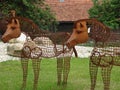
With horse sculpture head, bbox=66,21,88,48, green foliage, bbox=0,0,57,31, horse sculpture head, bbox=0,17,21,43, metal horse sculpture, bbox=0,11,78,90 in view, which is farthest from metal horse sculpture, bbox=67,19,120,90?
green foliage, bbox=0,0,57,31

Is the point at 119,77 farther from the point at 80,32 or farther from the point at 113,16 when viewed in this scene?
the point at 113,16

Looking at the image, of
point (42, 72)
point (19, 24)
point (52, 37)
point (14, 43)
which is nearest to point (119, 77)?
point (42, 72)

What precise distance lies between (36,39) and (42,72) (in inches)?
98.3

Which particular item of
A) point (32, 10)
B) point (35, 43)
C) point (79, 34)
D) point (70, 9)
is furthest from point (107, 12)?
point (79, 34)

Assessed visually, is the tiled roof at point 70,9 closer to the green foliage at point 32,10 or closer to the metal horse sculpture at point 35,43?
the green foliage at point 32,10

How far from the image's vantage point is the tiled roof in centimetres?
1905

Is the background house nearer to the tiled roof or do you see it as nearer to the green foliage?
the tiled roof

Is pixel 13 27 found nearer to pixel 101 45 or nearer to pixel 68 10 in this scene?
pixel 101 45

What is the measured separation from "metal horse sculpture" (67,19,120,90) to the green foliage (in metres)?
12.1

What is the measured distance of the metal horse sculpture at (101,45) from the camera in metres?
4.52

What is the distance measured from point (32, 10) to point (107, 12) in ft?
11.0

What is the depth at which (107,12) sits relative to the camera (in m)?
17.0

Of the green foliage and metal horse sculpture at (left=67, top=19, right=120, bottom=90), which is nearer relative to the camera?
metal horse sculpture at (left=67, top=19, right=120, bottom=90)

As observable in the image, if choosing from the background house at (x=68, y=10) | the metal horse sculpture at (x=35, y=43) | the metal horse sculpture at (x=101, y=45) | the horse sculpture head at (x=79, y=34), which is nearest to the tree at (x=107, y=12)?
the background house at (x=68, y=10)
